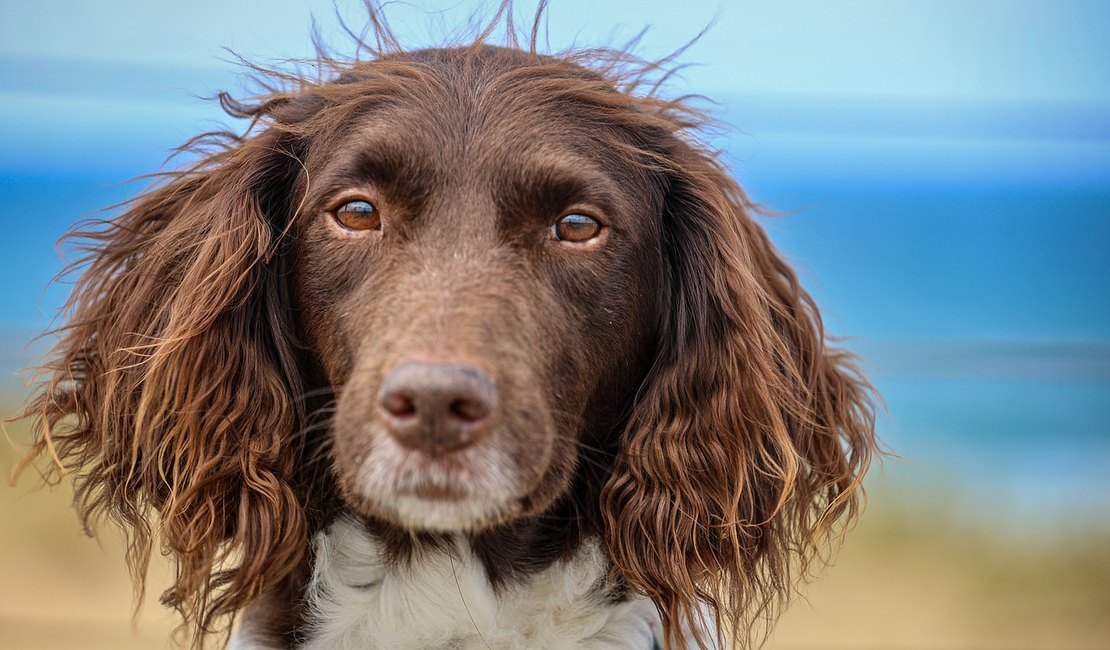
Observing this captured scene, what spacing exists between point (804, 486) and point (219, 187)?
180 cm

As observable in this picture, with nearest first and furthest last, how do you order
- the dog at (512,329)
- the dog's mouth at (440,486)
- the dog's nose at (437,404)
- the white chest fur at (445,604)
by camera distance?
the dog's nose at (437,404)
the dog's mouth at (440,486)
the dog at (512,329)
the white chest fur at (445,604)

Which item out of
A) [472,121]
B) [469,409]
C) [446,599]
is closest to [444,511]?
[469,409]

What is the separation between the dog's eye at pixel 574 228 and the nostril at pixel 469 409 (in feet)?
2.04

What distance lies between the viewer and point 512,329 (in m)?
2.36

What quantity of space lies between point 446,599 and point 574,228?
38.8 inches

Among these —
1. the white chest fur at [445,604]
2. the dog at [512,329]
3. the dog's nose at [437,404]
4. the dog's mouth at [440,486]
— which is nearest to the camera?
the dog's nose at [437,404]

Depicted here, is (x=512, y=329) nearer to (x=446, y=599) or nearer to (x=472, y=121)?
(x=472, y=121)

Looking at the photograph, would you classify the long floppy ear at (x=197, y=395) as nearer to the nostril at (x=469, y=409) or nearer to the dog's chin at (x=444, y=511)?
the dog's chin at (x=444, y=511)

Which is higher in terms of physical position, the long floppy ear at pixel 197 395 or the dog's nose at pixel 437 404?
the dog's nose at pixel 437 404

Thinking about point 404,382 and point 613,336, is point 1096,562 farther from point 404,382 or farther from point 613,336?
point 404,382

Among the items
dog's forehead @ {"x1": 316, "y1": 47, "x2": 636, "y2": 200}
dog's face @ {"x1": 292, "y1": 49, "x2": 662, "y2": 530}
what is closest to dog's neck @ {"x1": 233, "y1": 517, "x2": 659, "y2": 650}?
dog's face @ {"x1": 292, "y1": 49, "x2": 662, "y2": 530}

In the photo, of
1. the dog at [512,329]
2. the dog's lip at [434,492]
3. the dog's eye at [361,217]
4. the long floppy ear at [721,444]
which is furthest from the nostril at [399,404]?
the long floppy ear at [721,444]

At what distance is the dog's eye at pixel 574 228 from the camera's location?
8.58ft

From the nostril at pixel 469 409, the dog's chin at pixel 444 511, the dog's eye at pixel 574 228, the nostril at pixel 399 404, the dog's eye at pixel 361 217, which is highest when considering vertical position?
the dog's eye at pixel 574 228
